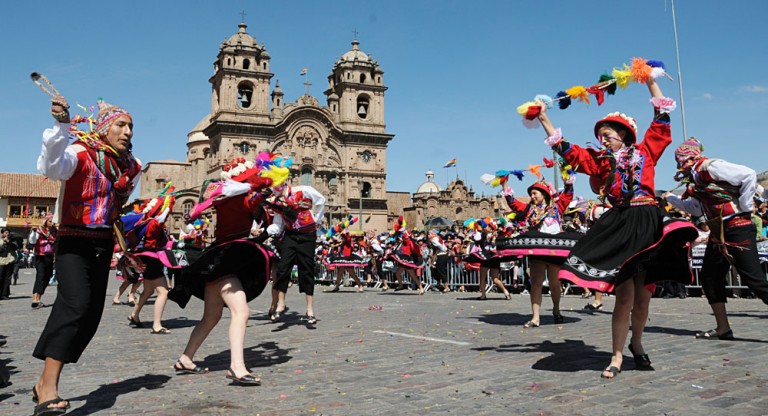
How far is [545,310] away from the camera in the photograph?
435 inches

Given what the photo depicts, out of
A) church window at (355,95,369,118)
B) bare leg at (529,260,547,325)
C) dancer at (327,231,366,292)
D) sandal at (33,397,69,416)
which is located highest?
church window at (355,95,369,118)

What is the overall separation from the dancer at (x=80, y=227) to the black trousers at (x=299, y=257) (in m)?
4.81

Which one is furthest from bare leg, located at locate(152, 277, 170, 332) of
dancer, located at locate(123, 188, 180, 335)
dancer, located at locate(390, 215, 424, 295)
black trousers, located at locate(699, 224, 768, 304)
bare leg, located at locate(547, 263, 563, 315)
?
dancer, located at locate(390, 215, 424, 295)

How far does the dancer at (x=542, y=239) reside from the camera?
334 inches

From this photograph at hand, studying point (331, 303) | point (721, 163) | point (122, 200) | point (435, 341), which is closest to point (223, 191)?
point (122, 200)

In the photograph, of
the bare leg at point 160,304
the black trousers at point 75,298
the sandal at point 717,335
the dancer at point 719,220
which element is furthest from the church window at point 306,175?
the black trousers at point 75,298

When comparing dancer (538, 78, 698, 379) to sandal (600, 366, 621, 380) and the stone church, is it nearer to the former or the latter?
sandal (600, 366, 621, 380)

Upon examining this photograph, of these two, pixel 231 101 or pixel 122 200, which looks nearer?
pixel 122 200

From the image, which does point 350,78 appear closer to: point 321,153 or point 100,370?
point 321,153

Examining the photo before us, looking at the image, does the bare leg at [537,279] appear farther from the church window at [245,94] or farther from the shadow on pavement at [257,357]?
the church window at [245,94]

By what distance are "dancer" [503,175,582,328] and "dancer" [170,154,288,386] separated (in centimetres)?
412

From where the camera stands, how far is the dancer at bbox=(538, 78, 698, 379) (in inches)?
198

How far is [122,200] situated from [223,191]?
0.90m

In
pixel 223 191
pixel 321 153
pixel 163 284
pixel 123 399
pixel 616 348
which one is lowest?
pixel 123 399
